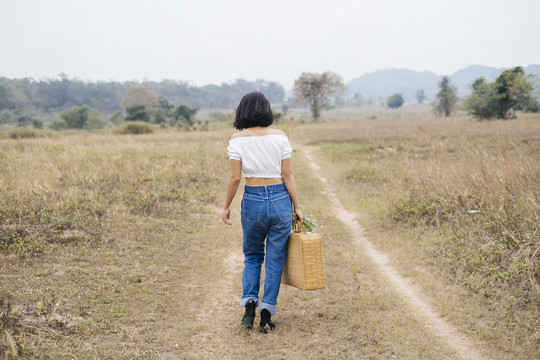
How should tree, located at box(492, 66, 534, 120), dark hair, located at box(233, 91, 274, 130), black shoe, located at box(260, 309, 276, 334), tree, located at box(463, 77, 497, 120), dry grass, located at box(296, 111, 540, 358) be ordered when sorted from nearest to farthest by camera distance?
dark hair, located at box(233, 91, 274, 130), black shoe, located at box(260, 309, 276, 334), dry grass, located at box(296, 111, 540, 358), tree, located at box(492, 66, 534, 120), tree, located at box(463, 77, 497, 120)

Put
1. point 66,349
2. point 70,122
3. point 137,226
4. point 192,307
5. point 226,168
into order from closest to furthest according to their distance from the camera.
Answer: point 66,349, point 192,307, point 137,226, point 226,168, point 70,122

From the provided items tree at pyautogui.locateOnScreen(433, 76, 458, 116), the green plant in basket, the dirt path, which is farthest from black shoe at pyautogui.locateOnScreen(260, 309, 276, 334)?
tree at pyautogui.locateOnScreen(433, 76, 458, 116)

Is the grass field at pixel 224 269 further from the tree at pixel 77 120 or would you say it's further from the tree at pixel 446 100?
the tree at pixel 446 100

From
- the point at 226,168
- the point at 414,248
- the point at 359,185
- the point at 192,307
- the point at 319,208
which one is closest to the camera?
the point at 192,307

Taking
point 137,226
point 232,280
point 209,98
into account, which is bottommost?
point 232,280

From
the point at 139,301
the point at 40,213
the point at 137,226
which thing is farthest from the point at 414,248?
the point at 40,213

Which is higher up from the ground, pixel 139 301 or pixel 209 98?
pixel 209 98

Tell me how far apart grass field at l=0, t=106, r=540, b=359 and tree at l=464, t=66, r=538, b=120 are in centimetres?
2371

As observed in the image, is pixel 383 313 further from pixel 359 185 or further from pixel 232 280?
pixel 359 185

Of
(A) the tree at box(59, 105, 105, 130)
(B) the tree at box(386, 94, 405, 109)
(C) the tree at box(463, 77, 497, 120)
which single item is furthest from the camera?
(B) the tree at box(386, 94, 405, 109)

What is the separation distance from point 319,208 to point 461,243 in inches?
139

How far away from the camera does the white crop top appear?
11.8 feet

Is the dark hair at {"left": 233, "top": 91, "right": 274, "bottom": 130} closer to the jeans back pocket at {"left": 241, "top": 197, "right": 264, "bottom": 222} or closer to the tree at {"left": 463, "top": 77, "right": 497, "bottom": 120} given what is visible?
the jeans back pocket at {"left": 241, "top": 197, "right": 264, "bottom": 222}

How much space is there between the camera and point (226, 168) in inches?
501
